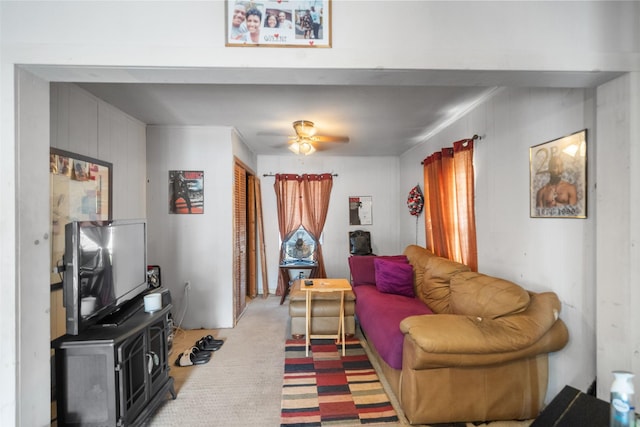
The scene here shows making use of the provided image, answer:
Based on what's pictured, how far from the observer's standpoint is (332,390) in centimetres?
201

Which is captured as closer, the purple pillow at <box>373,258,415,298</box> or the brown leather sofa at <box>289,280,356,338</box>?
the brown leather sofa at <box>289,280,356,338</box>

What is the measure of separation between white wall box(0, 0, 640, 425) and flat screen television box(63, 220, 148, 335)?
168 millimetres

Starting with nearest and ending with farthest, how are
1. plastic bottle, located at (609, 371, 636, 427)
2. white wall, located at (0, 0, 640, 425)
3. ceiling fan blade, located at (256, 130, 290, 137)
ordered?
1. plastic bottle, located at (609, 371, 636, 427)
2. white wall, located at (0, 0, 640, 425)
3. ceiling fan blade, located at (256, 130, 290, 137)

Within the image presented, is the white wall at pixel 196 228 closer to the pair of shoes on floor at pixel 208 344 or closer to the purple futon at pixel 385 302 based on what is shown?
the pair of shoes on floor at pixel 208 344

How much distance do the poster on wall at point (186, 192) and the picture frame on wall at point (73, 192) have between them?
71 cm

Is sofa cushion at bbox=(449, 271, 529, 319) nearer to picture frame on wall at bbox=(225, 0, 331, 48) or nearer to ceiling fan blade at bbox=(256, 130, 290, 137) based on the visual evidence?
picture frame on wall at bbox=(225, 0, 331, 48)

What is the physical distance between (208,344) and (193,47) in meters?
2.68

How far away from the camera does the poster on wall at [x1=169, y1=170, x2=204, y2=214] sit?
315 cm

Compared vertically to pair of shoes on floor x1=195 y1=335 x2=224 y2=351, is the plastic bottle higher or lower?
higher

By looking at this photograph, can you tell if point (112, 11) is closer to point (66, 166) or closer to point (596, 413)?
point (66, 166)

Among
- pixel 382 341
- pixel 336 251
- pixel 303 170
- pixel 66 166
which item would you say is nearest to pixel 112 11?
pixel 66 166

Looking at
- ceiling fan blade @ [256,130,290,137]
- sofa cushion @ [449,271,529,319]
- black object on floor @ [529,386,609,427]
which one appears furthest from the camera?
ceiling fan blade @ [256,130,290,137]

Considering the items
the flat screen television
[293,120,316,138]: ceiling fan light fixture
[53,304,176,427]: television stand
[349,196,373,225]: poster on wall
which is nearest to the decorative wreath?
[349,196,373,225]: poster on wall

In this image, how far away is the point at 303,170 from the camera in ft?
15.5
